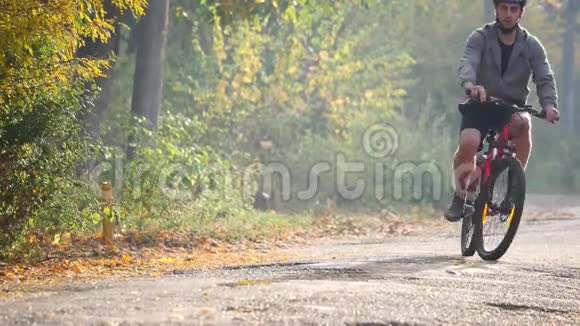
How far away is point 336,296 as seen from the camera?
712 centimetres

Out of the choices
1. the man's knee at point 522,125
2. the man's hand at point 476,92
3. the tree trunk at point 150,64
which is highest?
the tree trunk at point 150,64

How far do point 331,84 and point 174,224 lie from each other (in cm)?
1733

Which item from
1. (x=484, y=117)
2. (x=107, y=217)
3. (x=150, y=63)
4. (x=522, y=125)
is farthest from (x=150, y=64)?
(x=522, y=125)

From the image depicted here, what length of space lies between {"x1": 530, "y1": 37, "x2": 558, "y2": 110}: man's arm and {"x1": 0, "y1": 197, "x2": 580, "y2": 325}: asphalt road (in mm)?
1421

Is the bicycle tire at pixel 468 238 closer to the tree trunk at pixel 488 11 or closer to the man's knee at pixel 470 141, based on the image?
the man's knee at pixel 470 141

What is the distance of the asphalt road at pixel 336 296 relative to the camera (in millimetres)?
6383

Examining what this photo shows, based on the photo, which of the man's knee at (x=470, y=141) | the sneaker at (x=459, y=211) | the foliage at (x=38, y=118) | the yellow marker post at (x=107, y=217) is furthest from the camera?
the yellow marker post at (x=107, y=217)

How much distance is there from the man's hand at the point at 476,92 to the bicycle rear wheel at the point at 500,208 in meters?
0.67

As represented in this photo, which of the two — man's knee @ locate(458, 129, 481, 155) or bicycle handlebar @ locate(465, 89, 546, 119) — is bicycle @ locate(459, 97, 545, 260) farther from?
man's knee @ locate(458, 129, 481, 155)

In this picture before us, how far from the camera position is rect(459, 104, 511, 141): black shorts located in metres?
9.99

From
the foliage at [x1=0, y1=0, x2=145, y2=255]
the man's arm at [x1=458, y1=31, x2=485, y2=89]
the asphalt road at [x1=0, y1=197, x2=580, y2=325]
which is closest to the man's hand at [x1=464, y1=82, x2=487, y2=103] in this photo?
the man's arm at [x1=458, y1=31, x2=485, y2=89]

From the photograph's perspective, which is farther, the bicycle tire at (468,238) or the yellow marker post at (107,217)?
the yellow marker post at (107,217)

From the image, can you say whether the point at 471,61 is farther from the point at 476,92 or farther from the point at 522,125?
the point at 522,125

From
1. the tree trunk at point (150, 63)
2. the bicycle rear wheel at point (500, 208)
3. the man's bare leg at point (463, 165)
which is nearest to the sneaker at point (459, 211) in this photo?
the man's bare leg at point (463, 165)
